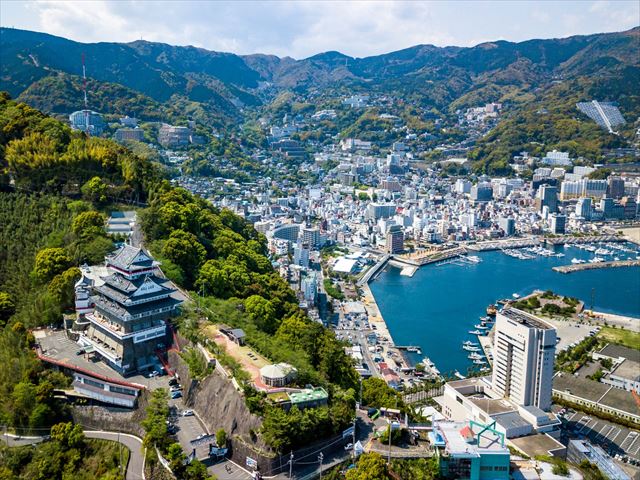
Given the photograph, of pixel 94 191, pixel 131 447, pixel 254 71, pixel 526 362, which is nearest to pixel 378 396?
pixel 526 362

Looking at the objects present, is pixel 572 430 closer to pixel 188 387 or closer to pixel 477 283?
pixel 188 387

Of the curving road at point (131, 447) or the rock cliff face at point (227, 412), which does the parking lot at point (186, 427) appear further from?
the curving road at point (131, 447)

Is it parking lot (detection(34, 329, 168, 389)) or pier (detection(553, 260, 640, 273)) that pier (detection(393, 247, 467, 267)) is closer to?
pier (detection(553, 260, 640, 273))

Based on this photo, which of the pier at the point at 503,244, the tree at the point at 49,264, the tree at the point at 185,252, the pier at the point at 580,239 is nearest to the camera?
the tree at the point at 49,264

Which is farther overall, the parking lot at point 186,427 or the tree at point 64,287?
the tree at point 64,287

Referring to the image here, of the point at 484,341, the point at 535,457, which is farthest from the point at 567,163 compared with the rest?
the point at 535,457

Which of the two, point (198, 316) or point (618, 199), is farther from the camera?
point (618, 199)

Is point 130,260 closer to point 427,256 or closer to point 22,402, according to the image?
point 22,402

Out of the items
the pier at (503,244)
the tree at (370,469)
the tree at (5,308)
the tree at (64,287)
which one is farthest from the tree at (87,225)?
the pier at (503,244)
